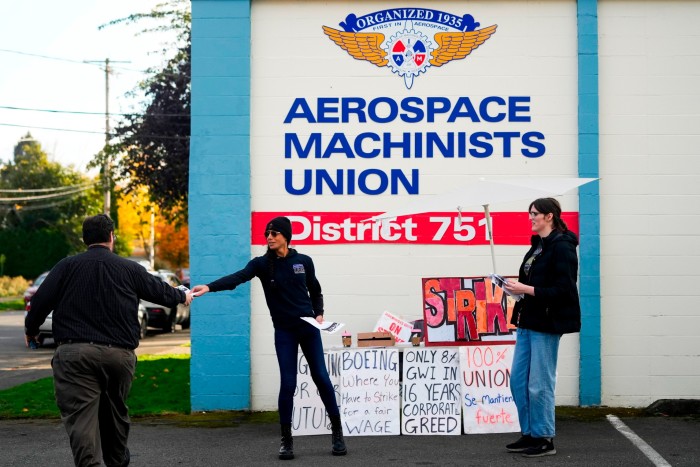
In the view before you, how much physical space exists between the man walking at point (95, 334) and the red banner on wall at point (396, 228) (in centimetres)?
367

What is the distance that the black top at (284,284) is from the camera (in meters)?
7.97

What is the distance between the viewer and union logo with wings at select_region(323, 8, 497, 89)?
1045 cm

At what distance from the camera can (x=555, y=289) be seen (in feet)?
25.1

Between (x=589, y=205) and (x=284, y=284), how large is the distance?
149 inches

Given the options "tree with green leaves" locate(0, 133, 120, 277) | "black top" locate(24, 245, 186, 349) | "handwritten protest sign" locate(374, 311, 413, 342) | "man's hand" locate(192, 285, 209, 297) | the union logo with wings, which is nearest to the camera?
"black top" locate(24, 245, 186, 349)

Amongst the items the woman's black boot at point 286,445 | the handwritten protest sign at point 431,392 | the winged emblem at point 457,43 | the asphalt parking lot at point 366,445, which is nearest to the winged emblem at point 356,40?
the winged emblem at point 457,43

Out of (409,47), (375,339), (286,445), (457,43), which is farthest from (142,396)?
(457,43)

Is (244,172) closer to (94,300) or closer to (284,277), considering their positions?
(284,277)

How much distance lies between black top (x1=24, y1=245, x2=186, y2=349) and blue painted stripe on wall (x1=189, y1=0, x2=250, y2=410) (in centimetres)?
362

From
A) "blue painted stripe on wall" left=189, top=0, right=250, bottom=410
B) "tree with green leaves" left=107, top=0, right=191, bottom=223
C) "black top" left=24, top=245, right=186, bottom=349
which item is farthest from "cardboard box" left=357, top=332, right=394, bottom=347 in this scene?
"tree with green leaves" left=107, top=0, right=191, bottom=223

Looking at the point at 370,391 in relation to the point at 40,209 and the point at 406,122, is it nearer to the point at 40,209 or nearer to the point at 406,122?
the point at 406,122

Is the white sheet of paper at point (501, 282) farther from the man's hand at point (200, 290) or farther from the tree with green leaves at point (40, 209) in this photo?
the tree with green leaves at point (40, 209)

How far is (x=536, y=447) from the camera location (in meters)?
7.88

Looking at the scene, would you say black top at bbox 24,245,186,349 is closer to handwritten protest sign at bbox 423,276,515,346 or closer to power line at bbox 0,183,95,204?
handwritten protest sign at bbox 423,276,515,346
